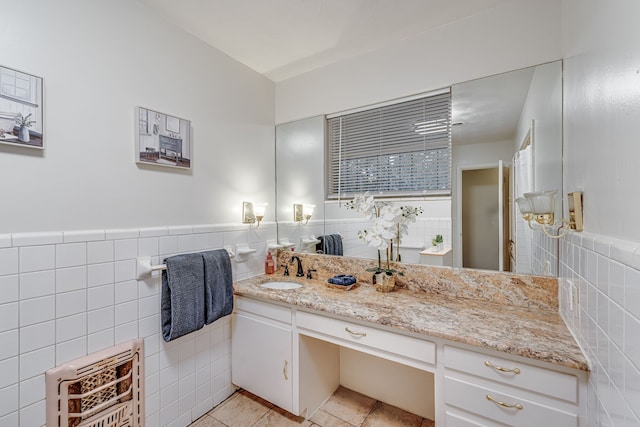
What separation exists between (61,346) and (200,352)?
74cm

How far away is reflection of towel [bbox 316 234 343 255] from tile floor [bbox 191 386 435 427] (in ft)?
3.38

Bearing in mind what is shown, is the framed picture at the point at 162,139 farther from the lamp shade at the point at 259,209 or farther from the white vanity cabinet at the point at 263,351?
the white vanity cabinet at the point at 263,351

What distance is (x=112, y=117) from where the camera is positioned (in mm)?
1405

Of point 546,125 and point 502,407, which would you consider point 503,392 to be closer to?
point 502,407

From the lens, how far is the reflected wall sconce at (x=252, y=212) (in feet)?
6.86

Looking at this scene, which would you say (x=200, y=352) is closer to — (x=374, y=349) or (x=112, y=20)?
(x=374, y=349)

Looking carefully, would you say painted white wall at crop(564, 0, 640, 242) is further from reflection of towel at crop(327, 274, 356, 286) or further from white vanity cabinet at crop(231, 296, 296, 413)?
white vanity cabinet at crop(231, 296, 296, 413)

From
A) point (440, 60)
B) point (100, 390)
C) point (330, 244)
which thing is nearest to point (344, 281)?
point (330, 244)

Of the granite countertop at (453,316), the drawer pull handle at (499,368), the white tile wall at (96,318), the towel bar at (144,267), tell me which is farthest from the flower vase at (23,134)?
the drawer pull handle at (499,368)

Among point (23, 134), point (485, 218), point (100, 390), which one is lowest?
point (100, 390)

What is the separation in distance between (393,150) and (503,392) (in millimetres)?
1444

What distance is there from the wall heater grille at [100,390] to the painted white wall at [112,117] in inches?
25.1

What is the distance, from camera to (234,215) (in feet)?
6.66

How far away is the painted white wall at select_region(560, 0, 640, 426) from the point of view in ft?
2.07
